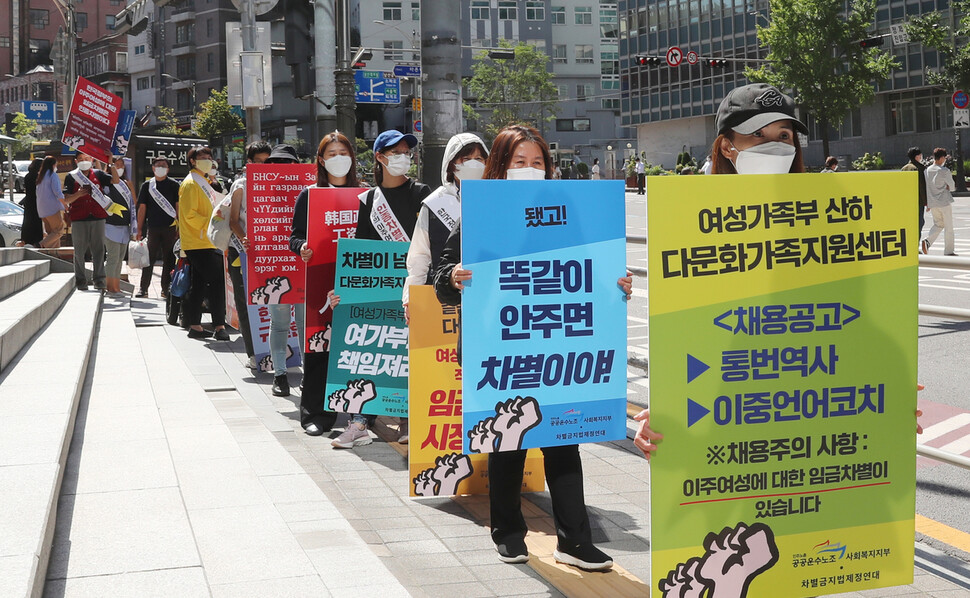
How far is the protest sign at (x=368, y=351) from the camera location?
6688mm

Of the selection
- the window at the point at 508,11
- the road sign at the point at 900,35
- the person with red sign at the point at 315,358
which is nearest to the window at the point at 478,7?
the window at the point at 508,11

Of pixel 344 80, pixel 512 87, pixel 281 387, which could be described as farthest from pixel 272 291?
pixel 512 87

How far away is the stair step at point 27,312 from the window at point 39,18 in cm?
11197

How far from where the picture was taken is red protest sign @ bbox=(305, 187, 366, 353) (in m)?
7.13

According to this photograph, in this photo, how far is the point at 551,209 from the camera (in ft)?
13.6

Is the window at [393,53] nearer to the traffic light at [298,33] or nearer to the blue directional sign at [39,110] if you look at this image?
the blue directional sign at [39,110]

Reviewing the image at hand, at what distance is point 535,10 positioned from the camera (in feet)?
303

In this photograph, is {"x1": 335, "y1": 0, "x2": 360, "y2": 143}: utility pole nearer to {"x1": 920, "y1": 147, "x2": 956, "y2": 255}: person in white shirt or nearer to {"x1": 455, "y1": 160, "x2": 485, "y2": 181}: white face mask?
{"x1": 455, "y1": 160, "x2": 485, "y2": 181}: white face mask

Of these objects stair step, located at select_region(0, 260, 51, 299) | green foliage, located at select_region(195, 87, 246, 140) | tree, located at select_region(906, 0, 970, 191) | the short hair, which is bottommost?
stair step, located at select_region(0, 260, 51, 299)

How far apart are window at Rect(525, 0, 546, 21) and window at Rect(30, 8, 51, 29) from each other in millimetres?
54946

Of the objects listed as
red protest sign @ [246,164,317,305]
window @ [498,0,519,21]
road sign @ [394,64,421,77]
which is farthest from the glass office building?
red protest sign @ [246,164,317,305]

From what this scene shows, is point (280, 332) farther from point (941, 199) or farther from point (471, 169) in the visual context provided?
point (941, 199)

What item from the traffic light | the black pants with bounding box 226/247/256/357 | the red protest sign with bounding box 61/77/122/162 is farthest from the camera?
the red protest sign with bounding box 61/77/122/162

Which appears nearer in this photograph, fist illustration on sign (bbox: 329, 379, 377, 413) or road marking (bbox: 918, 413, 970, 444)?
fist illustration on sign (bbox: 329, 379, 377, 413)
